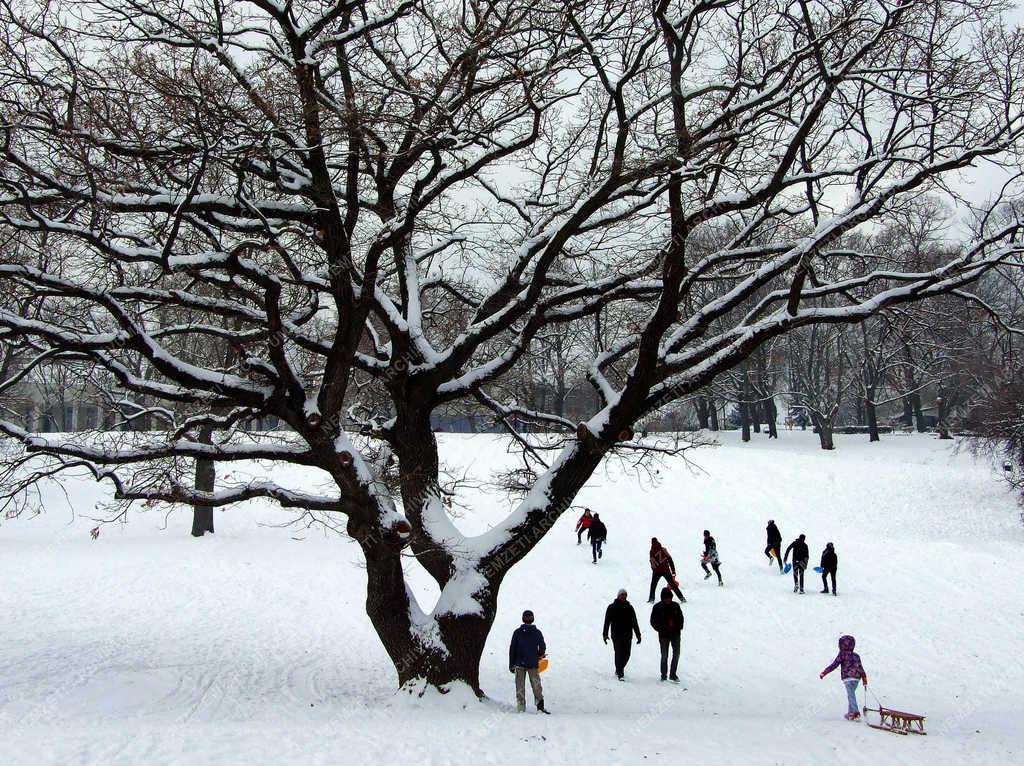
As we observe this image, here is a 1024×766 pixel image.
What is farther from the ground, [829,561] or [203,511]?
[203,511]

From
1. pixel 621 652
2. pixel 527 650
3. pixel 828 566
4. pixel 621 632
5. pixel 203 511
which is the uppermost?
pixel 203 511

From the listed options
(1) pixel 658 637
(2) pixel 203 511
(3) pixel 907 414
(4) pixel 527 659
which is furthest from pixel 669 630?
(3) pixel 907 414

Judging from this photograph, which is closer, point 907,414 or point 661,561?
point 661,561

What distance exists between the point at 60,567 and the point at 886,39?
20.9 metres

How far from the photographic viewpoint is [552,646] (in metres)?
13.7

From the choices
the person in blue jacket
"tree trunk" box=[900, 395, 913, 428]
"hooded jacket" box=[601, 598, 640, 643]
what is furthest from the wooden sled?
"tree trunk" box=[900, 395, 913, 428]

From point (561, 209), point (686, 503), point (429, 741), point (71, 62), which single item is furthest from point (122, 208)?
point (686, 503)

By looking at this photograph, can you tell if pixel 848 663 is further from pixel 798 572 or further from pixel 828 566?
pixel 798 572

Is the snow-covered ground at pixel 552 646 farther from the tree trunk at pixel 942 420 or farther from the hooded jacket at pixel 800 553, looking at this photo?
the tree trunk at pixel 942 420

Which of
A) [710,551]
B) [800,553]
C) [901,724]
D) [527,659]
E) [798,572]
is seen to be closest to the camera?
[901,724]

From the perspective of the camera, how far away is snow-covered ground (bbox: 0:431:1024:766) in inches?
294

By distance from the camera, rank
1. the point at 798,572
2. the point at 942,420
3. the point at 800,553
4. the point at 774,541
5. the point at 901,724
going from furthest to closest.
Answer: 1. the point at 942,420
2. the point at 774,541
3. the point at 798,572
4. the point at 800,553
5. the point at 901,724

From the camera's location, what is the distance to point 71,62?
755 centimetres

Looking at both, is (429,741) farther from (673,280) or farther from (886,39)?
(886,39)
